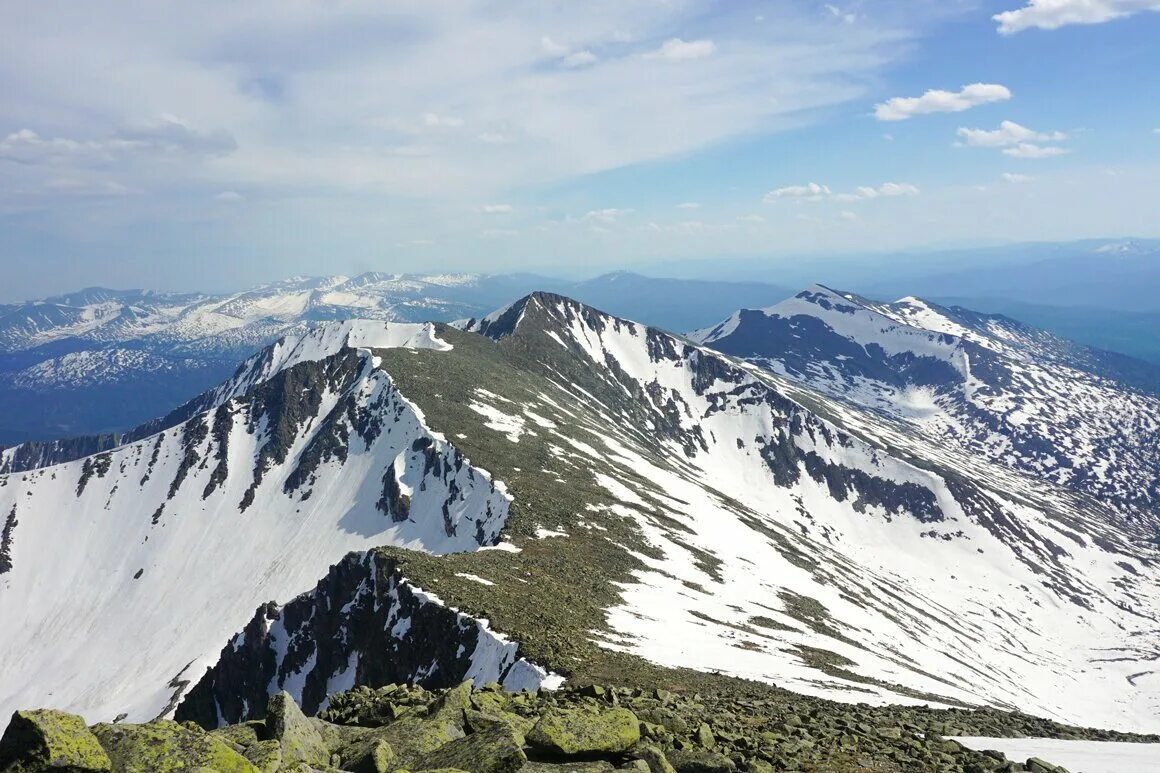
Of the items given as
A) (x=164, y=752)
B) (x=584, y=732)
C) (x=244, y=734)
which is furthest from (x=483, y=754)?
(x=244, y=734)

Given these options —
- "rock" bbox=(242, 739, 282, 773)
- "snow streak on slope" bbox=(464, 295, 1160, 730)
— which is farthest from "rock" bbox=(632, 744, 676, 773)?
"snow streak on slope" bbox=(464, 295, 1160, 730)

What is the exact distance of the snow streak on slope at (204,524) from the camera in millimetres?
89625

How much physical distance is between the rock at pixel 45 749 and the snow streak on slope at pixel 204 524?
5911 centimetres

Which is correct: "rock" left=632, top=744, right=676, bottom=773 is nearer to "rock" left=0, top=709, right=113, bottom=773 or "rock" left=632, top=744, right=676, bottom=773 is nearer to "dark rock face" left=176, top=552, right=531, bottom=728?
"rock" left=0, top=709, right=113, bottom=773

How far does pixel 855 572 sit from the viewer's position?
384 ft

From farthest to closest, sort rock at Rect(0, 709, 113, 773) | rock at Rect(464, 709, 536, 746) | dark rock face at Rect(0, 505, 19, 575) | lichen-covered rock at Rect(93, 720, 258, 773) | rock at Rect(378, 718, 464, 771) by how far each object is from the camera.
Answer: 1. dark rock face at Rect(0, 505, 19, 575)
2. rock at Rect(464, 709, 536, 746)
3. rock at Rect(378, 718, 464, 771)
4. lichen-covered rock at Rect(93, 720, 258, 773)
5. rock at Rect(0, 709, 113, 773)

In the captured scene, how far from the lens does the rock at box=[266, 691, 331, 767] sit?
14.8 m

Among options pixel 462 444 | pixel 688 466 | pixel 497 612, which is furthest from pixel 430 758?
pixel 688 466

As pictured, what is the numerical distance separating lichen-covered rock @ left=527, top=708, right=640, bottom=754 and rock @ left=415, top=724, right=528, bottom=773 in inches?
22.2

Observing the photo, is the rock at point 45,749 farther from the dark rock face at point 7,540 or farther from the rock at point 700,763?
the dark rock face at point 7,540

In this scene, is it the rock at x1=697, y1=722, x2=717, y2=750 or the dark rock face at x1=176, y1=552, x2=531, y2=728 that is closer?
the rock at x1=697, y1=722, x2=717, y2=750

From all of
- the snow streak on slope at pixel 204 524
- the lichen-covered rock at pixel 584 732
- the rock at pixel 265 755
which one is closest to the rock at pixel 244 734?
the rock at pixel 265 755

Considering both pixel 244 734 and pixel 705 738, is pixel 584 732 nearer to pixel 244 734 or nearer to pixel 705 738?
pixel 705 738

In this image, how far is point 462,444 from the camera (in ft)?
314
